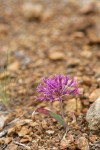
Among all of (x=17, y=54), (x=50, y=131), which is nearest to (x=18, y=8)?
(x=17, y=54)

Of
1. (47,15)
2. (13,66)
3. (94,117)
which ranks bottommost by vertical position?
(94,117)

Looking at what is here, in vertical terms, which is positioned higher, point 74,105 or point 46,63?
point 46,63

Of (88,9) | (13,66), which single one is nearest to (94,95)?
(13,66)

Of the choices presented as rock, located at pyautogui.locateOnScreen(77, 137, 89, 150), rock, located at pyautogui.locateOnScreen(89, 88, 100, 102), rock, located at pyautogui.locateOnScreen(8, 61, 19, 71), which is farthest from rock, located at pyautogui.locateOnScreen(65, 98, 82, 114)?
rock, located at pyautogui.locateOnScreen(8, 61, 19, 71)

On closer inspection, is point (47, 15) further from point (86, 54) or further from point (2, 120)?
point (2, 120)

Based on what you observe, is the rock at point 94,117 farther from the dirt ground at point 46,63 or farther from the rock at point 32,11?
the rock at point 32,11

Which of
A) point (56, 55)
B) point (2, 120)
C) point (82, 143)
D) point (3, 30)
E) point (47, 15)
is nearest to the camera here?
point (82, 143)
